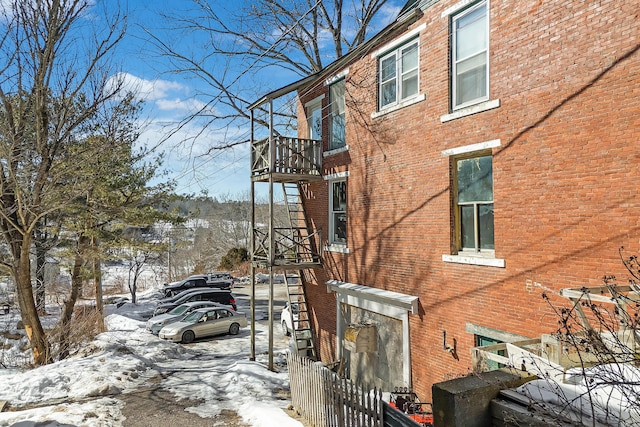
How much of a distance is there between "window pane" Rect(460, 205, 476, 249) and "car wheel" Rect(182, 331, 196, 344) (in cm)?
1504

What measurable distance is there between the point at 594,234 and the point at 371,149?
236 inches

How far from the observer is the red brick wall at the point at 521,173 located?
A: 6039 millimetres

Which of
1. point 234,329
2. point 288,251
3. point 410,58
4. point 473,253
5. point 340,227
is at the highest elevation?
point 410,58

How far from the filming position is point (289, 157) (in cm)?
1277

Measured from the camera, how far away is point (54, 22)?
10859 millimetres

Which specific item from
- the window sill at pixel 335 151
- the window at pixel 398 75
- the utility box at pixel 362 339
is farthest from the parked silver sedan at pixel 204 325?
the window at pixel 398 75

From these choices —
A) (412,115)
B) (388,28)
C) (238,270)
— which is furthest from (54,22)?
(238,270)

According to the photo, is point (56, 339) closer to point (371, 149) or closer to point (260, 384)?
point (260, 384)

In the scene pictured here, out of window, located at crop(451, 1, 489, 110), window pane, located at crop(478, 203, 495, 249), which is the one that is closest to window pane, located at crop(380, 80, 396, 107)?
window, located at crop(451, 1, 489, 110)

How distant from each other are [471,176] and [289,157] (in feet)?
20.2

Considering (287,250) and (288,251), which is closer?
(287,250)

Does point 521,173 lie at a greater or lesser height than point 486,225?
greater

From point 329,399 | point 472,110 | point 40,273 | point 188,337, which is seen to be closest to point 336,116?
point 472,110

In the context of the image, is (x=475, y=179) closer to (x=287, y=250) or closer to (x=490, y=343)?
(x=490, y=343)
